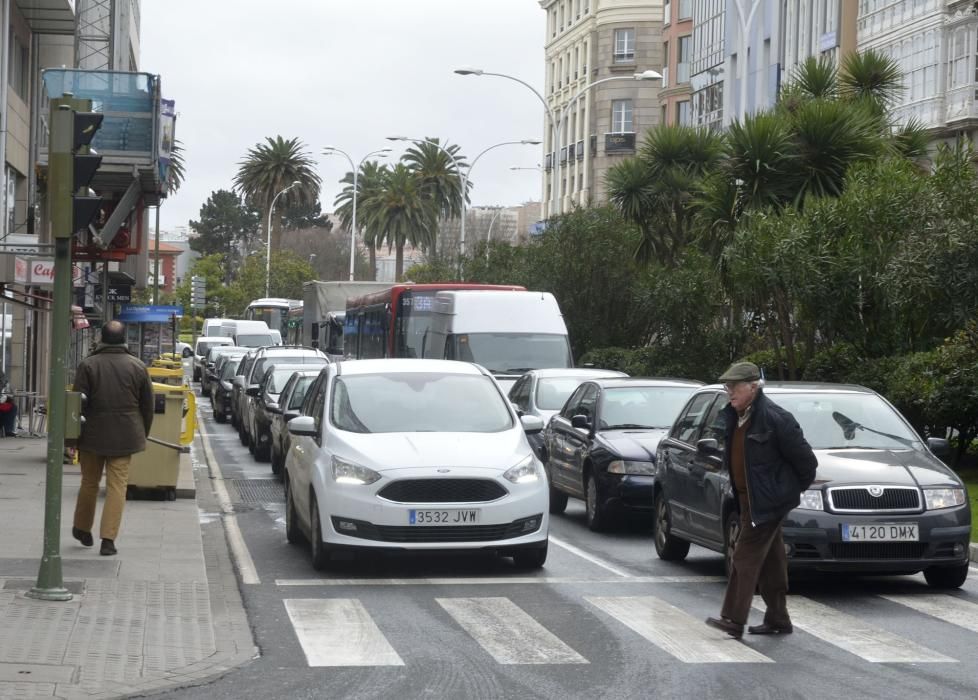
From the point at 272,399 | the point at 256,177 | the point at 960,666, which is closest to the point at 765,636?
the point at 960,666

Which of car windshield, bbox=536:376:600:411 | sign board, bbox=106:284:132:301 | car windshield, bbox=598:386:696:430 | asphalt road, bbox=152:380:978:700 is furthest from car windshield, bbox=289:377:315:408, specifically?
sign board, bbox=106:284:132:301

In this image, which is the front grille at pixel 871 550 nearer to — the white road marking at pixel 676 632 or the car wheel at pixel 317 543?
the white road marking at pixel 676 632

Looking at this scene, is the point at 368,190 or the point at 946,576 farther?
the point at 368,190

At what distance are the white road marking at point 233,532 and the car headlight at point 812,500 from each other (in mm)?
3965

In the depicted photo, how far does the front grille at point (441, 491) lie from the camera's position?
11703mm

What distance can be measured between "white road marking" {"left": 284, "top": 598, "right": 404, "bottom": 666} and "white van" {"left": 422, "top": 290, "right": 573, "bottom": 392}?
49.8ft

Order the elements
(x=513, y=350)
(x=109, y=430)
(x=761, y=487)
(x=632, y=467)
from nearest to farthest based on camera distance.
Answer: (x=761, y=487)
(x=109, y=430)
(x=632, y=467)
(x=513, y=350)

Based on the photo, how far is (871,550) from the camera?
10.9 metres

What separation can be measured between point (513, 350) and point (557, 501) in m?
8.26

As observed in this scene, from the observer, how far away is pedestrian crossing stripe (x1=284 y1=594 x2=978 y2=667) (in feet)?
28.3

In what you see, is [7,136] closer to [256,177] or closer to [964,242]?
[964,242]

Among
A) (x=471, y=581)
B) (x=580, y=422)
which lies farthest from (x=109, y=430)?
(x=580, y=422)

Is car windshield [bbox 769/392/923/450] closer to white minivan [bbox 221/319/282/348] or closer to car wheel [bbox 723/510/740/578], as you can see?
car wheel [bbox 723/510/740/578]

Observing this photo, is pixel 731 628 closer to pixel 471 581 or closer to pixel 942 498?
pixel 942 498
